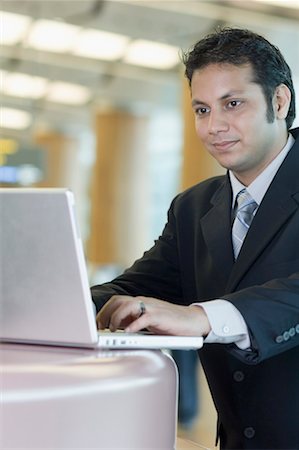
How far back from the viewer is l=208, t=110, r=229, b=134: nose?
84.8 inches

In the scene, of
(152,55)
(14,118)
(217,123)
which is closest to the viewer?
(217,123)

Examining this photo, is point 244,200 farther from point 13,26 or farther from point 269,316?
point 13,26

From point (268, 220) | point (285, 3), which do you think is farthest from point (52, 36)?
point (268, 220)

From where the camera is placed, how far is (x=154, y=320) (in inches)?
67.1

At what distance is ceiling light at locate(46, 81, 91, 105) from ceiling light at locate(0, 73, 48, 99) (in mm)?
154

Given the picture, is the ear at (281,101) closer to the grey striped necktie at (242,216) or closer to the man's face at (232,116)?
the man's face at (232,116)

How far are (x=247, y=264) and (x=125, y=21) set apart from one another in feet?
27.6

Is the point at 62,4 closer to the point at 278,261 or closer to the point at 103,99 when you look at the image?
the point at 103,99

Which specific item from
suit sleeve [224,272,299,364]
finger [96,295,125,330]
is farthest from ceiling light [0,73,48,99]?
suit sleeve [224,272,299,364]

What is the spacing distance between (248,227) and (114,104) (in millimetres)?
13759

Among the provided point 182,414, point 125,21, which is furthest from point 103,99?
point 182,414

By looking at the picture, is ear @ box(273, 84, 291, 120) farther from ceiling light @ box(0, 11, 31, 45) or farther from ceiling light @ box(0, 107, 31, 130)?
ceiling light @ box(0, 107, 31, 130)

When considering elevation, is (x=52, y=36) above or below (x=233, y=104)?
above

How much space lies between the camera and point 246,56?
226cm
